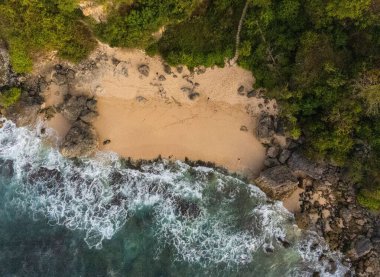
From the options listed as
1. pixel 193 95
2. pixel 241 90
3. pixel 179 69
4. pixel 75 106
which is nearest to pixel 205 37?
pixel 179 69

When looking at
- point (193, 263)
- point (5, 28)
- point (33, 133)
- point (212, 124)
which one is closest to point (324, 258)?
point (193, 263)

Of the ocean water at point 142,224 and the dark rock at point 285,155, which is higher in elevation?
the dark rock at point 285,155

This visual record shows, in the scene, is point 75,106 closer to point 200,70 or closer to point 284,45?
point 200,70

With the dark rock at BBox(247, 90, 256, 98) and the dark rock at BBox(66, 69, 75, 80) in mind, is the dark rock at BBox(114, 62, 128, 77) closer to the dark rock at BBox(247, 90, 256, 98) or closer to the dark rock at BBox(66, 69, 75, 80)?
the dark rock at BBox(66, 69, 75, 80)

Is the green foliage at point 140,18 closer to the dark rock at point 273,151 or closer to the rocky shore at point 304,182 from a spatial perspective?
the rocky shore at point 304,182

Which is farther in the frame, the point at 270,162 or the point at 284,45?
the point at 270,162

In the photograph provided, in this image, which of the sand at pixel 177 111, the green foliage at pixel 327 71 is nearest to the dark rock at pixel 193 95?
the sand at pixel 177 111
